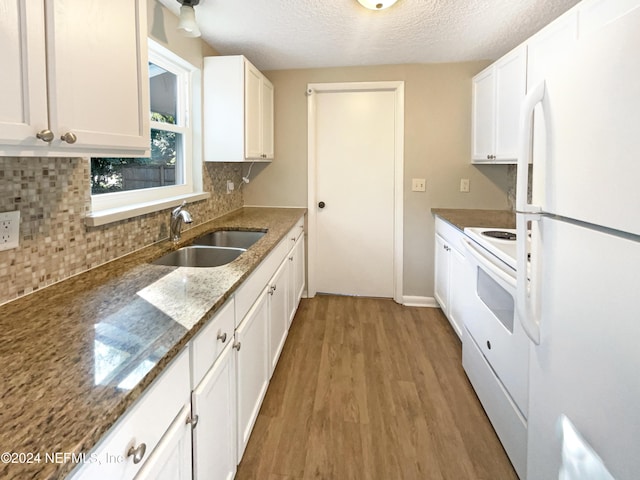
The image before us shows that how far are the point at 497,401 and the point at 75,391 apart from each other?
1760 mm

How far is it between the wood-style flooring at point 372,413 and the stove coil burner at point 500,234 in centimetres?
89

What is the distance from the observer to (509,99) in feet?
8.54

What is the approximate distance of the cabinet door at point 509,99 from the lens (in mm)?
2432

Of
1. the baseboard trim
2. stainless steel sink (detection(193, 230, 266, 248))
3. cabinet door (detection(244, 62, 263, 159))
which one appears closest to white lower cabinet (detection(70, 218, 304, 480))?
stainless steel sink (detection(193, 230, 266, 248))

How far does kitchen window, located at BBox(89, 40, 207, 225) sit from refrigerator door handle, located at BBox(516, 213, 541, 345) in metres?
1.63

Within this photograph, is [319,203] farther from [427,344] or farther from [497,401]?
[497,401]

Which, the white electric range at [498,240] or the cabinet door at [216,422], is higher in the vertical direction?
the white electric range at [498,240]

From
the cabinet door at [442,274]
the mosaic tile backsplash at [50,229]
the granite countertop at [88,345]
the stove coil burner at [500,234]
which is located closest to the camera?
the granite countertop at [88,345]

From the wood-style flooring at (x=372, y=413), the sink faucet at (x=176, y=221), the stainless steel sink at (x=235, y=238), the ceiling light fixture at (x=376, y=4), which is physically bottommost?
the wood-style flooring at (x=372, y=413)

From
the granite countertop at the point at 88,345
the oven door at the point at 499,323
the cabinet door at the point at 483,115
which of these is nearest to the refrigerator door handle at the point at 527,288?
the oven door at the point at 499,323

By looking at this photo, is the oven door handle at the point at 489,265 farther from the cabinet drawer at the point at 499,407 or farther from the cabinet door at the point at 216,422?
the cabinet door at the point at 216,422

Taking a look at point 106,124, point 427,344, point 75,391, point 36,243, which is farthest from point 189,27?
point 427,344

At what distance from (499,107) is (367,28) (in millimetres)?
1122

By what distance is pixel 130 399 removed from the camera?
709 millimetres
